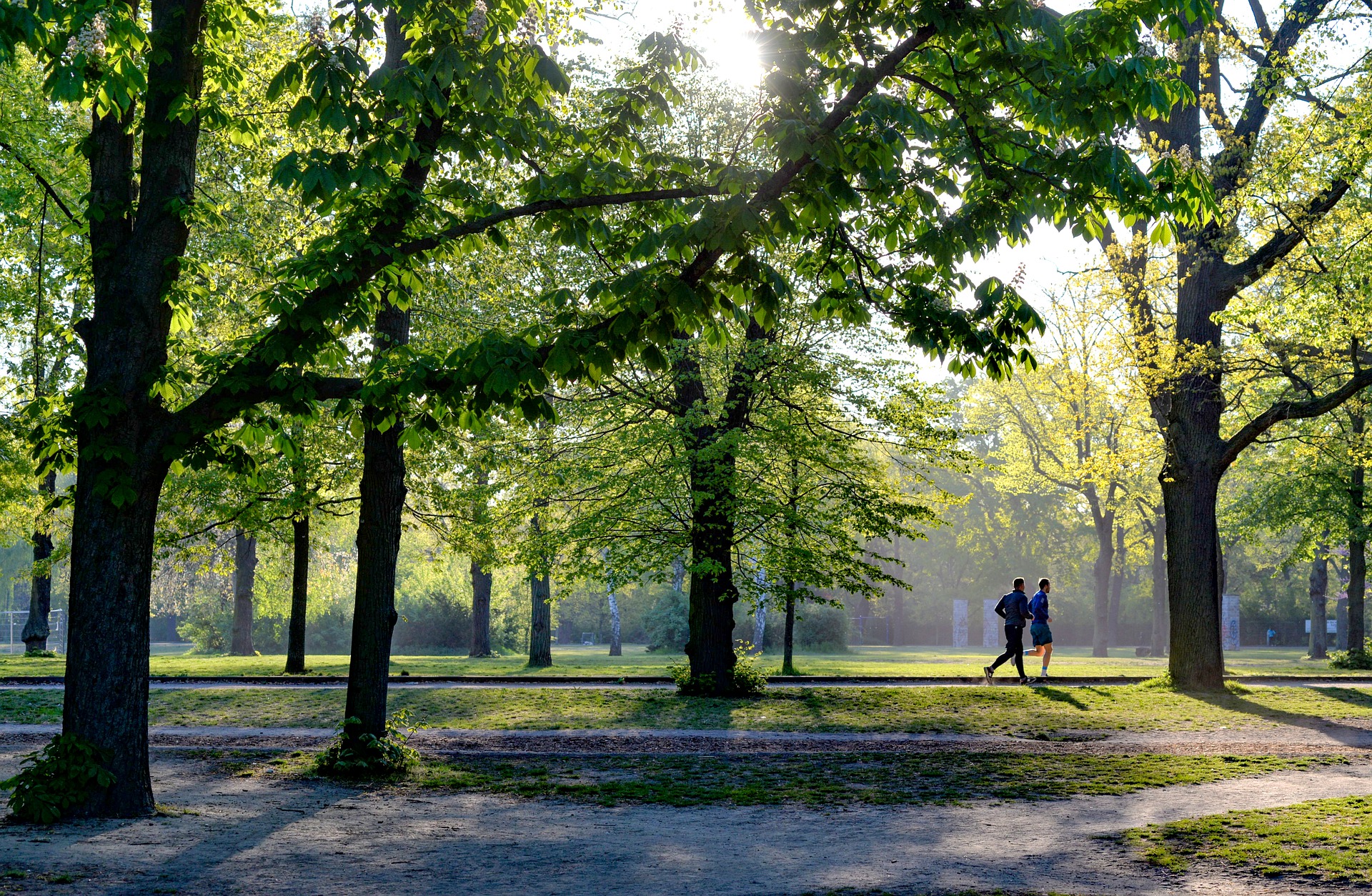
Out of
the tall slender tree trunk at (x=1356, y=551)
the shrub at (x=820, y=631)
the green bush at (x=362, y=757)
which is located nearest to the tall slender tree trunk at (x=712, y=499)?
the green bush at (x=362, y=757)

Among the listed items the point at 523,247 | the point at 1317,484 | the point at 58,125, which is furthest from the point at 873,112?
the point at 1317,484

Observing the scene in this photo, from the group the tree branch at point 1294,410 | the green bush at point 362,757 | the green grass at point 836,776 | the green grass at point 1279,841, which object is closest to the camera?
the green grass at point 1279,841

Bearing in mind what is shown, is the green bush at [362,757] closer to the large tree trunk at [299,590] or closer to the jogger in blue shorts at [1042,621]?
the jogger in blue shorts at [1042,621]

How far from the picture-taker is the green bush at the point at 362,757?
409 inches

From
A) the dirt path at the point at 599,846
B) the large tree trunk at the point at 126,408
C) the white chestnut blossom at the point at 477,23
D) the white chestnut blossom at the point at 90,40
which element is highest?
the white chestnut blossom at the point at 477,23

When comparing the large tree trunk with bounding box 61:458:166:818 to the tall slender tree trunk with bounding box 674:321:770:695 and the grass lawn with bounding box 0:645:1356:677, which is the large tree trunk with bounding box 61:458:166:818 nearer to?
the tall slender tree trunk with bounding box 674:321:770:695

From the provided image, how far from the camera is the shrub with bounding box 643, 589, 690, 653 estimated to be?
1628 inches

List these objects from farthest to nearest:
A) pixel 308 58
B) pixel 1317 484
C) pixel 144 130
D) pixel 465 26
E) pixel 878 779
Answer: pixel 1317 484
pixel 878 779
pixel 144 130
pixel 465 26
pixel 308 58

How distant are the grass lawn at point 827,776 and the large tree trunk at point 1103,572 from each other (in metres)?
32.8

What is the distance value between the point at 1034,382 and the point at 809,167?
3643 cm

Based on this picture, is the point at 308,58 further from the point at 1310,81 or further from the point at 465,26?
the point at 1310,81

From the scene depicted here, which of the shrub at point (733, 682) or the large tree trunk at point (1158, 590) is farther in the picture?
the large tree trunk at point (1158, 590)

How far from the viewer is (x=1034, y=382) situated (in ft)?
135

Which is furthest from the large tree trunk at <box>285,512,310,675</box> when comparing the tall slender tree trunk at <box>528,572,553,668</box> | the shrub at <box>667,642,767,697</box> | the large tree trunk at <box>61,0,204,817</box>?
the large tree trunk at <box>61,0,204,817</box>
